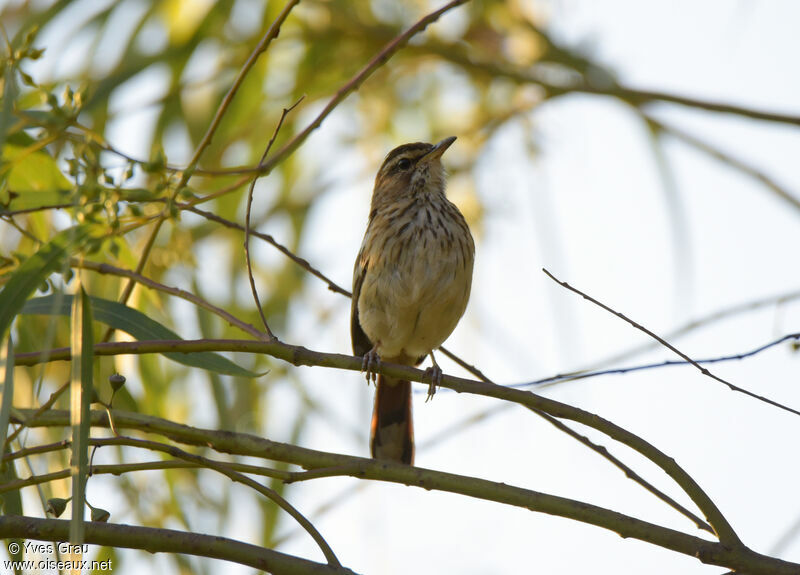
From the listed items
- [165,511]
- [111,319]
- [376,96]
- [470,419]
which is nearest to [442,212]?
[376,96]

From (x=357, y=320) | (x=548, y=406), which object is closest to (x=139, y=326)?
(x=548, y=406)

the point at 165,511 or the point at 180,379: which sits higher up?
the point at 180,379

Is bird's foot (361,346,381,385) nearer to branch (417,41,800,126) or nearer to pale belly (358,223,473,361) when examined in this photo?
pale belly (358,223,473,361)

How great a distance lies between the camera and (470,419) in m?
3.28

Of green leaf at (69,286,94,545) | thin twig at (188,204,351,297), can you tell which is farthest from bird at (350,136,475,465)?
green leaf at (69,286,94,545)

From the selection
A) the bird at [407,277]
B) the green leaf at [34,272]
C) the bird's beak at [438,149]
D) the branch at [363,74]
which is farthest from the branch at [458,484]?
the bird's beak at [438,149]

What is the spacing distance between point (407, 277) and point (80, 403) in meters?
2.36

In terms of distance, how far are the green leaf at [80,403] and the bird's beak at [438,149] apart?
260 cm

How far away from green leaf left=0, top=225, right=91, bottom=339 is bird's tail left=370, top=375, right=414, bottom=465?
266 cm

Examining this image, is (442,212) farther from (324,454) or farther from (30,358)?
(30,358)

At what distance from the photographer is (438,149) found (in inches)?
183

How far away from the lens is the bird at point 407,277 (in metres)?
4.26

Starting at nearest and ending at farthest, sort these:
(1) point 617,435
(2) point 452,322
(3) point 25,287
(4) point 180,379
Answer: (3) point 25,287 < (1) point 617,435 < (2) point 452,322 < (4) point 180,379

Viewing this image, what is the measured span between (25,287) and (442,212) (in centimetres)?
258
